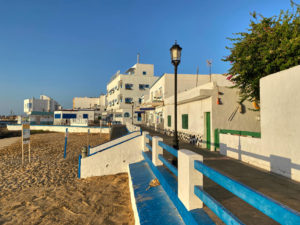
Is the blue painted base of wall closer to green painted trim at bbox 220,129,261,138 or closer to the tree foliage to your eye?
green painted trim at bbox 220,129,261,138

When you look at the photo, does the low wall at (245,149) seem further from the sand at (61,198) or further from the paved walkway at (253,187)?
the sand at (61,198)

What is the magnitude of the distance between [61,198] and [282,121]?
8.33 metres

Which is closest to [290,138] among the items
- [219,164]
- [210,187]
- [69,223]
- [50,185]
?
[219,164]

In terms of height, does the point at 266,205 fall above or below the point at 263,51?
below

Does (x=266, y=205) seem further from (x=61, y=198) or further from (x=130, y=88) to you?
(x=130, y=88)

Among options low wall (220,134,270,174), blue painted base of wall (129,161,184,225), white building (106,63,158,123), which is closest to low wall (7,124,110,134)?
white building (106,63,158,123)

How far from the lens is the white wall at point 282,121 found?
506 centimetres

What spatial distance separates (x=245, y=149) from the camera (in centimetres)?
739

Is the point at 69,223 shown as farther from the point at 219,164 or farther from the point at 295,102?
the point at 295,102

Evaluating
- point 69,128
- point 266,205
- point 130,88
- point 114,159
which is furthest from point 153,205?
point 130,88

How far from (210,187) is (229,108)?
6.56 m

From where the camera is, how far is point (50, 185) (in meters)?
8.93

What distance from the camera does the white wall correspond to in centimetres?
506

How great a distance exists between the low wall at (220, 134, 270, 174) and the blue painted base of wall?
3.88 m
